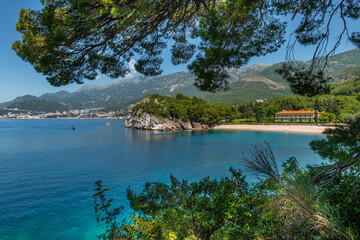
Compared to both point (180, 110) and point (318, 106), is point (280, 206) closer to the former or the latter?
point (180, 110)

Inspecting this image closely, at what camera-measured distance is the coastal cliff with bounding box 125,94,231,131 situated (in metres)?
58.0

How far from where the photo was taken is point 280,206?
2.42 m

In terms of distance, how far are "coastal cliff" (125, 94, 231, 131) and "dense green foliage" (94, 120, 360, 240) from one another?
5356 cm

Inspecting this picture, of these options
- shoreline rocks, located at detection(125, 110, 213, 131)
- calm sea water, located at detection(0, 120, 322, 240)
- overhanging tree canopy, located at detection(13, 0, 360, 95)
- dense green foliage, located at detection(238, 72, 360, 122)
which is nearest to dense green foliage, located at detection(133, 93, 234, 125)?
shoreline rocks, located at detection(125, 110, 213, 131)

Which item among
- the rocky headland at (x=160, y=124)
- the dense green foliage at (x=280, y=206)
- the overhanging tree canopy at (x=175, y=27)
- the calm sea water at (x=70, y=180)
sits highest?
the overhanging tree canopy at (x=175, y=27)

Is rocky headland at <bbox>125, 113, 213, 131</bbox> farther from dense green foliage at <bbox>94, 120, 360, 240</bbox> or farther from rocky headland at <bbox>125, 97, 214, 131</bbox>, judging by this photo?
dense green foliage at <bbox>94, 120, 360, 240</bbox>

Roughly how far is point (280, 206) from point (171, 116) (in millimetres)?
57926

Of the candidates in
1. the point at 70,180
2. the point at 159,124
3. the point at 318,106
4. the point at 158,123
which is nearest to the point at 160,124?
the point at 159,124

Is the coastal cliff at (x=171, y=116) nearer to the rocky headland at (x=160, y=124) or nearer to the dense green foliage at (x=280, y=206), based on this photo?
the rocky headland at (x=160, y=124)

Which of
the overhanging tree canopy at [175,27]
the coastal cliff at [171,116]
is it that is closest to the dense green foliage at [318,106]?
the coastal cliff at [171,116]

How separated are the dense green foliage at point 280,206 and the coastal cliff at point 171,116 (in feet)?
176

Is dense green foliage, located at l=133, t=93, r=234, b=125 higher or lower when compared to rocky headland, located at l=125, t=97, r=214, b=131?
higher

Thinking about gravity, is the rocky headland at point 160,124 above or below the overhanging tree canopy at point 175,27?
below

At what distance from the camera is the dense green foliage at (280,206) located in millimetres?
2254
